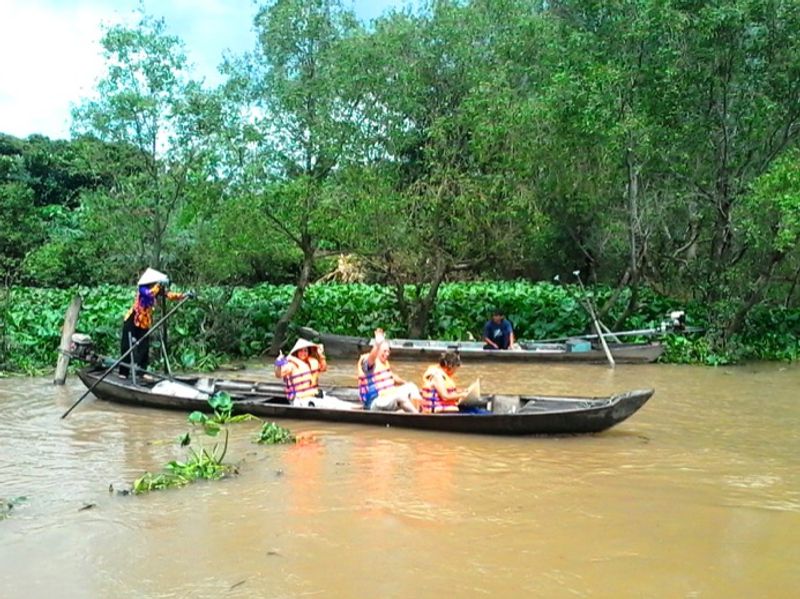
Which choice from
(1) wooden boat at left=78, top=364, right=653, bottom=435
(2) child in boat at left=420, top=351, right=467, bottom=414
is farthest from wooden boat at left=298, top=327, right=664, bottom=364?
(2) child in boat at left=420, top=351, right=467, bottom=414

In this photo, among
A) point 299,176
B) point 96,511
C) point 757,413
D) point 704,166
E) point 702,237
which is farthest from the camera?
point 702,237

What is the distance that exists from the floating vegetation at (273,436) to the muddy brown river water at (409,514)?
0.16 meters

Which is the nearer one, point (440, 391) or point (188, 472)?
point (188, 472)

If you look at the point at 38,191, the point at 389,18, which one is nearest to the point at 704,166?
the point at 389,18

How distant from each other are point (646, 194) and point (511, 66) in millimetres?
3901

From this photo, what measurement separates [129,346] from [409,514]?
258 inches

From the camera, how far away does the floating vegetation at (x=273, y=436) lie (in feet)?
27.2

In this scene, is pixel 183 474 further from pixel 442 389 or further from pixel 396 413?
pixel 442 389

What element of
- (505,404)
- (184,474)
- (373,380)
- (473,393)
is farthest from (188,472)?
(505,404)

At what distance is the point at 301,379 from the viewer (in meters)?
9.32

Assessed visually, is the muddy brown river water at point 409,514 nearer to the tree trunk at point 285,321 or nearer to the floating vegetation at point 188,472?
the floating vegetation at point 188,472

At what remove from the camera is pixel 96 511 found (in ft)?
19.6

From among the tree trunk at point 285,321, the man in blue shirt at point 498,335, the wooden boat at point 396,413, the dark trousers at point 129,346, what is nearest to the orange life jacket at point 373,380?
the wooden boat at point 396,413

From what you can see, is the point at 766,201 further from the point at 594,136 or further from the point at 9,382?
the point at 9,382
